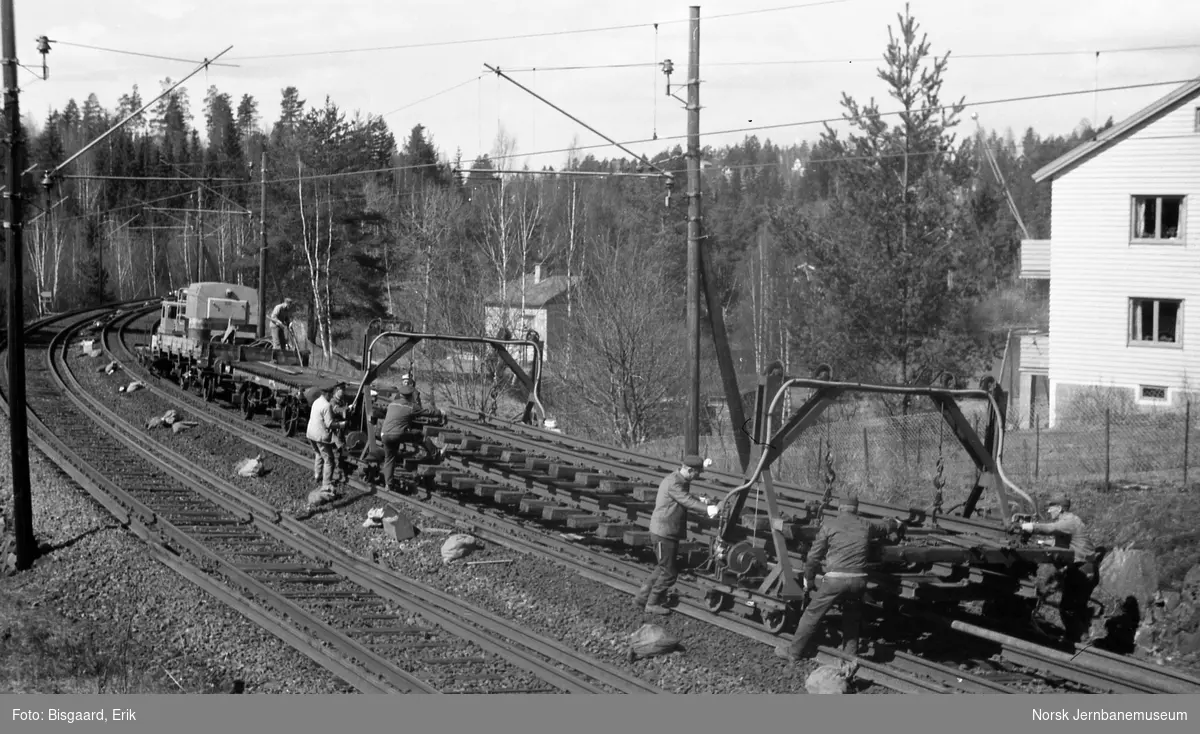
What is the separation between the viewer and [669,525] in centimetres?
1094

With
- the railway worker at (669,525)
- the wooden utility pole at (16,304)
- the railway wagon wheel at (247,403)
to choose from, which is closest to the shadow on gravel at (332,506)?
→ the wooden utility pole at (16,304)

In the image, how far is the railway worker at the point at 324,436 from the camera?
1678cm

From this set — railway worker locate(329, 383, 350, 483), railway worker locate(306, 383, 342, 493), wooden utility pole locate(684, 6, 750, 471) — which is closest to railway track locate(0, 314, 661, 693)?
railway worker locate(306, 383, 342, 493)

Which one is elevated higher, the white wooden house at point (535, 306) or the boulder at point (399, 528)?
the white wooden house at point (535, 306)

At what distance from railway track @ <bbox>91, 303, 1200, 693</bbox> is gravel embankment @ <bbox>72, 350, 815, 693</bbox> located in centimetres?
17

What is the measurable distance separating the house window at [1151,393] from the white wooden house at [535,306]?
778 inches

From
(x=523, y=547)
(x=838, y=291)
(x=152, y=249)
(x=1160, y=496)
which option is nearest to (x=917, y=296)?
(x=838, y=291)

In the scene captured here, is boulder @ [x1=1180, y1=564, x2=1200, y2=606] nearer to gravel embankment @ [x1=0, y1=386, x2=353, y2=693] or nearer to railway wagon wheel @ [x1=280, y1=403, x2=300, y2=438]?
gravel embankment @ [x1=0, y1=386, x2=353, y2=693]

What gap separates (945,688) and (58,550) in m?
12.1

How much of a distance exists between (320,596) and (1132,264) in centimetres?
1725

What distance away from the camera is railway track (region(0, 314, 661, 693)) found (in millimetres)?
9672

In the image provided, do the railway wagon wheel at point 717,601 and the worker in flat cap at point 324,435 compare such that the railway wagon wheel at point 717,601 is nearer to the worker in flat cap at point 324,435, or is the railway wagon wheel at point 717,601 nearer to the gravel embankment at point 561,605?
the gravel embankment at point 561,605

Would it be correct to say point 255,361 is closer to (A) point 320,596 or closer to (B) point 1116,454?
(A) point 320,596

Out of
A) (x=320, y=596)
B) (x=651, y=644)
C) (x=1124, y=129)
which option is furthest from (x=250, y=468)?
(x=1124, y=129)
